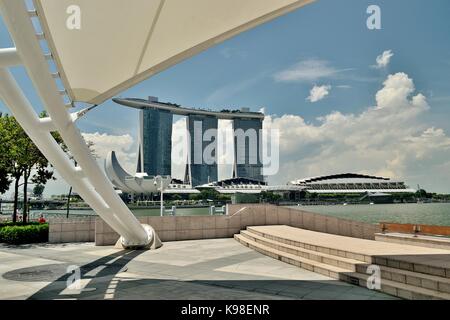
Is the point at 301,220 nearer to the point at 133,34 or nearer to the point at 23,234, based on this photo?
the point at 23,234

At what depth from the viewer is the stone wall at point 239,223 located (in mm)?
19031

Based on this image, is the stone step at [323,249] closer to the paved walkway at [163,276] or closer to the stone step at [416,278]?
the stone step at [416,278]

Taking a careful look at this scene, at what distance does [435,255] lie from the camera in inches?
395

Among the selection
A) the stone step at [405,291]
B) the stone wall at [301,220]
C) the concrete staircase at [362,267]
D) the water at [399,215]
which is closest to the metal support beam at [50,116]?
the concrete staircase at [362,267]

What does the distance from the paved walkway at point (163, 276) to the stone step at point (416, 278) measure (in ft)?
2.23

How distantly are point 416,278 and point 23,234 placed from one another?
60.3ft

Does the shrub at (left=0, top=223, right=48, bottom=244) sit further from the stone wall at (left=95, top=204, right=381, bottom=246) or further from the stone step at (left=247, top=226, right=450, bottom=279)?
the stone step at (left=247, top=226, right=450, bottom=279)

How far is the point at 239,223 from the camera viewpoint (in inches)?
838

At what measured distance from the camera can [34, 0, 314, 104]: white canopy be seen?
7668 mm

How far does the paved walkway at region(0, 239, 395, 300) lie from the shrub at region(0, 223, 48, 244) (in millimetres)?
2296

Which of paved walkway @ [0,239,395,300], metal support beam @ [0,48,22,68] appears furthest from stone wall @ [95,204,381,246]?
metal support beam @ [0,48,22,68]

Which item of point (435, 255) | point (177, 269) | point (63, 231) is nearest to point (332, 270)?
point (435, 255)
